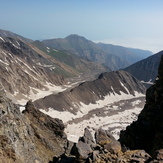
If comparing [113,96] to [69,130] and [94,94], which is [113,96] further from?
[69,130]

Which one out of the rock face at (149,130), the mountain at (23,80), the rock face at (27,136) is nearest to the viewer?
the rock face at (27,136)

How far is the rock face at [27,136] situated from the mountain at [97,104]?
46.6 metres

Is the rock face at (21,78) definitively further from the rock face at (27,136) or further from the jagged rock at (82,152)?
the jagged rock at (82,152)

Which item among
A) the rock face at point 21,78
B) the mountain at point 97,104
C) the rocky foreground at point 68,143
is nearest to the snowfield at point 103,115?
the mountain at point 97,104

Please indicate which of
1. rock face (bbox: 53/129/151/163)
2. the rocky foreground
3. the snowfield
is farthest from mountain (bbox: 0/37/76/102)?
rock face (bbox: 53/129/151/163)

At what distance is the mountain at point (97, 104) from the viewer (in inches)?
4077

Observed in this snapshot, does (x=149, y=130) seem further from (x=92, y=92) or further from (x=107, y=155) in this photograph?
(x=92, y=92)

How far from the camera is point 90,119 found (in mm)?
109688

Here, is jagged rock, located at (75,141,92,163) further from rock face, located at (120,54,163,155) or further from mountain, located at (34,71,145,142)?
mountain, located at (34,71,145,142)

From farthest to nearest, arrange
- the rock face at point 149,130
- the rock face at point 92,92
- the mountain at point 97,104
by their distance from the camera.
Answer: the rock face at point 92,92
the mountain at point 97,104
the rock face at point 149,130

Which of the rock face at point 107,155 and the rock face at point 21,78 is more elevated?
the rock face at point 107,155

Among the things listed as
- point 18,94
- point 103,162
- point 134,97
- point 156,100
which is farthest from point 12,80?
point 103,162

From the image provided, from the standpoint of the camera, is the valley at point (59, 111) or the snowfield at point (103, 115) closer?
the valley at point (59, 111)

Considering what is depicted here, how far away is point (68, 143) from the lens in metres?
32.0
